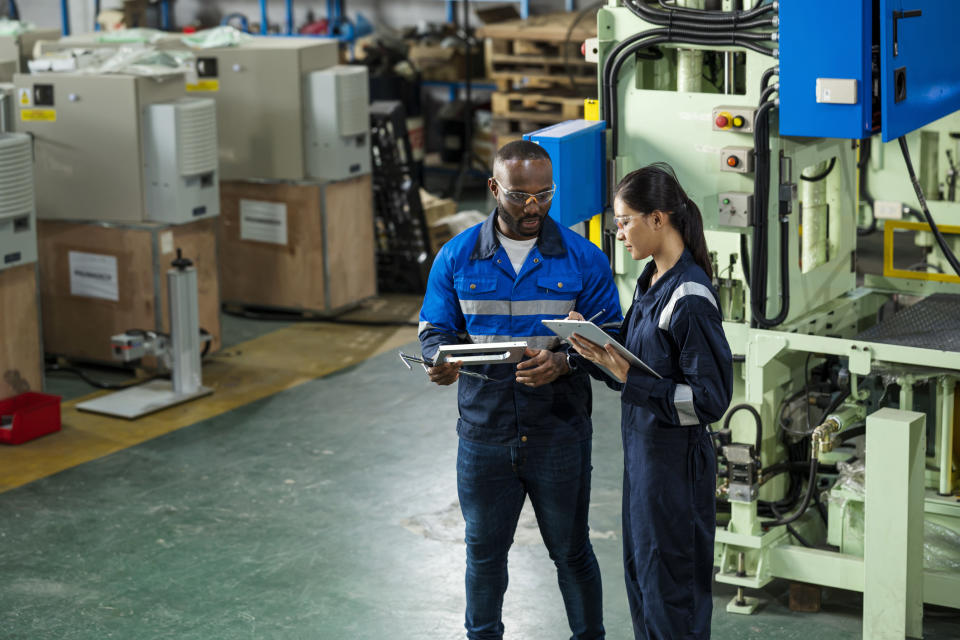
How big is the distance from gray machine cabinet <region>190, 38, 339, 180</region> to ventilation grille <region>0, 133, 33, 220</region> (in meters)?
2.42

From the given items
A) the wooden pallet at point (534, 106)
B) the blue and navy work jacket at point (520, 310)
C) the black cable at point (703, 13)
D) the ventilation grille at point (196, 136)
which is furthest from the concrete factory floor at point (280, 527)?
the wooden pallet at point (534, 106)

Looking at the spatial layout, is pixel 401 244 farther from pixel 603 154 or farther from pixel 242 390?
pixel 603 154

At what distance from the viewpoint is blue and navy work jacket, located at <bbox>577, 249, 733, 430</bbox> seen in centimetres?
354

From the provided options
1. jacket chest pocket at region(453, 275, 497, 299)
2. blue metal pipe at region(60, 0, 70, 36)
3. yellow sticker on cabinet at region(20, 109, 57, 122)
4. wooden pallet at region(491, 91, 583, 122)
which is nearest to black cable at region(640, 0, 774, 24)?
jacket chest pocket at region(453, 275, 497, 299)

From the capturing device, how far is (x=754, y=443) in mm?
5066

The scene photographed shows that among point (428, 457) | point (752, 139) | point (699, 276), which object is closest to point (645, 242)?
point (699, 276)

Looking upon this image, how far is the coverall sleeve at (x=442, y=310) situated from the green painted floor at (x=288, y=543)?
1.43 metres

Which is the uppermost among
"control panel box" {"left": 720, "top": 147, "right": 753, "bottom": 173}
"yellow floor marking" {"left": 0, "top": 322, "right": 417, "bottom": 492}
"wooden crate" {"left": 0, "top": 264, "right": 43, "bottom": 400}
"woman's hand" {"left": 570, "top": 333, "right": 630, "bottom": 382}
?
"control panel box" {"left": 720, "top": 147, "right": 753, "bottom": 173}

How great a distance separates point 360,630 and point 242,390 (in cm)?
338

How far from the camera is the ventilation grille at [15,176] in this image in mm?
7027

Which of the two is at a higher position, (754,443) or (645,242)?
(645,242)

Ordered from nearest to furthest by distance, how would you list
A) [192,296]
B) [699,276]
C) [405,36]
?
[699,276], [192,296], [405,36]

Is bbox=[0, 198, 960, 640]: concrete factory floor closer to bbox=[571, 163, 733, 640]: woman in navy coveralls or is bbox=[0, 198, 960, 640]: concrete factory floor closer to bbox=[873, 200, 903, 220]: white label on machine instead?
bbox=[571, 163, 733, 640]: woman in navy coveralls

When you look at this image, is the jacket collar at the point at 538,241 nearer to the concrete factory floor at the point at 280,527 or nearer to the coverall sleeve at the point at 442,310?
the coverall sleeve at the point at 442,310
